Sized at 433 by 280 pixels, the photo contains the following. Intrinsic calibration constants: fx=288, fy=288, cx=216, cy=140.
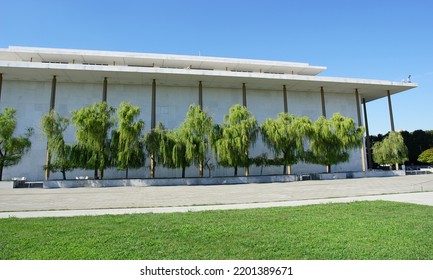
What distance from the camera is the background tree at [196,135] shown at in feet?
67.4

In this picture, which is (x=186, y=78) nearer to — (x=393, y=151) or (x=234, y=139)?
(x=234, y=139)

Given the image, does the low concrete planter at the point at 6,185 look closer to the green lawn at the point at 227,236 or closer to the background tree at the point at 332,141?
the green lawn at the point at 227,236

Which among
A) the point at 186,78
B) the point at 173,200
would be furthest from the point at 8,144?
the point at 173,200

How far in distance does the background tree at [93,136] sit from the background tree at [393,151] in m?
24.9

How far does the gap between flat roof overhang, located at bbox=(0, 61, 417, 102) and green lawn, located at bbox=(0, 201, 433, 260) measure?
19.7 m

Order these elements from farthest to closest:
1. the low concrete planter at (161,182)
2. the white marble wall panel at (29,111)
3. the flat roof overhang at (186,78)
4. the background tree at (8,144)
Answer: the white marble wall panel at (29,111)
the flat roof overhang at (186,78)
the background tree at (8,144)
the low concrete planter at (161,182)

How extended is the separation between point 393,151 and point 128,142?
24103 millimetres

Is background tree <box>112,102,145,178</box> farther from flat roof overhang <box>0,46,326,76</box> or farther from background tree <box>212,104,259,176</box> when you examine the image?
flat roof overhang <box>0,46,326,76</box>

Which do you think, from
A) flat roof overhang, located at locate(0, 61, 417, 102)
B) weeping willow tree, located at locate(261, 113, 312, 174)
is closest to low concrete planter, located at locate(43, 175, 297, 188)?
weeping willow tree, located at locate(261, 113, 312, 174)

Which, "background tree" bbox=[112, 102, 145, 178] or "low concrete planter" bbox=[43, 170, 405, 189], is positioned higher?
"background tree" bbox=[112, 102, 145, 178]

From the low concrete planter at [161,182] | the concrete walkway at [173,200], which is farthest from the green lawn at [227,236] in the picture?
the low concrete planter at [161,182]

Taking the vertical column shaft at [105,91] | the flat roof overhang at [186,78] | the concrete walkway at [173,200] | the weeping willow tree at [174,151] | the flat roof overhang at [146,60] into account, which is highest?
the flat roof overhang at [146,60]

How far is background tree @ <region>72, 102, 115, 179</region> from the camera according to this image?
1977 cm

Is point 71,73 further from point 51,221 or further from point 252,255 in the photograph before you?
point 252,255
